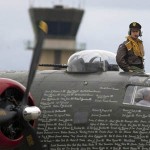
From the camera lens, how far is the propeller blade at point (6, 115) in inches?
669

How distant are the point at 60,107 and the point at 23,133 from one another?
131 centimetres

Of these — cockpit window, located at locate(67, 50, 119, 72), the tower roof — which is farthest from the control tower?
cockpit window, located at locate(67, 50, 119, 72)

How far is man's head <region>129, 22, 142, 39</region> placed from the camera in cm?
1934

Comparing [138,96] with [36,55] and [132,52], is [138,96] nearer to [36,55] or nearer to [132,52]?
[132,52]

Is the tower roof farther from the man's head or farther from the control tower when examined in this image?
the man's head

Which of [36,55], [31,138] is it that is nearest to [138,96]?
[36,55]

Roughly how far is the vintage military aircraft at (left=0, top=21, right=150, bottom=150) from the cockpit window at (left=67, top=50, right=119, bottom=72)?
45 millimetres

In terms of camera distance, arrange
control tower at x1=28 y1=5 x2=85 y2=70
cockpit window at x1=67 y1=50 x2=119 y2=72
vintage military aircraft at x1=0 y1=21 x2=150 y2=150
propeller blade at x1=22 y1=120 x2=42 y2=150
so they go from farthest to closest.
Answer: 1. control tower at x1=28 y1=5 x2=85 y2=70
2. cockpit window at x1=67 y1=50 x2=119 y2=72
3. propeller blade at x1=22 y1=120 x2=42 y2=150
4. vintage military aircraft at x1=0 y1=21 x2=150 y2=150

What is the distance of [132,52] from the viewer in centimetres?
1942

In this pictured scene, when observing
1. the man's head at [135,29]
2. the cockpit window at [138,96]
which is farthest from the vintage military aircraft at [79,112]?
the man's head at [135,29]

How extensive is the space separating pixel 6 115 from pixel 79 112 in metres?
2.11

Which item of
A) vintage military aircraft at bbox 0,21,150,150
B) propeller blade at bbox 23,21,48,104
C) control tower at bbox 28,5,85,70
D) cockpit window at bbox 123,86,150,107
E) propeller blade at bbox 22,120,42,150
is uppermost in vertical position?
propeller blade at bbox 23,21,48,104

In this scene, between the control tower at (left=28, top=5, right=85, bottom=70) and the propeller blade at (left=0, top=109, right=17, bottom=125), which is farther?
the control tower at (left=28, top=5, right=85, bottom=70)

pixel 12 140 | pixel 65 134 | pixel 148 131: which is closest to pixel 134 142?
pixel 148 131
